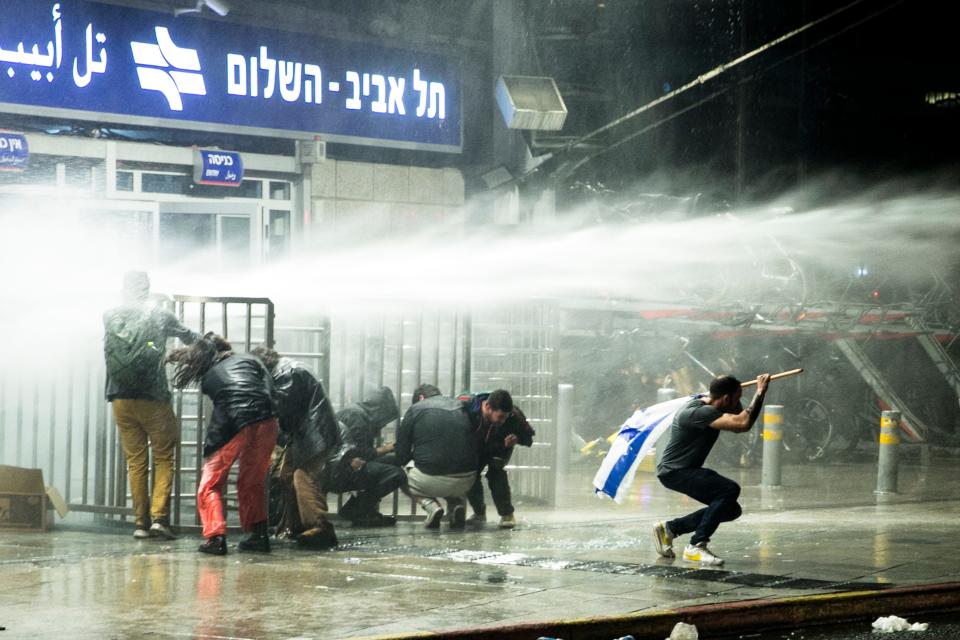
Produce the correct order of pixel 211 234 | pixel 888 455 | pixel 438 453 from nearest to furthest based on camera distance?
pixel 438 453, pixel 888 455, pixel 211 234

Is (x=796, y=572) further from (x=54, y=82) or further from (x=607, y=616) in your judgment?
(x=54, y=82)

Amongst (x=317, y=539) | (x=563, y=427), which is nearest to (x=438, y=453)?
(x=317, y=539)

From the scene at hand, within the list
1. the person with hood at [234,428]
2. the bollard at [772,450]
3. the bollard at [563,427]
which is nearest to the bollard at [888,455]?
the bollard at [772,450]

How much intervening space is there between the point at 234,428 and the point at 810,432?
1041cm

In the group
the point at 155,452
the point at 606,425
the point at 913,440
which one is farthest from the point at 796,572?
the point at 913,440

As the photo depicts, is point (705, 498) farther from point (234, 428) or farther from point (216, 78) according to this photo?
point (216, 78)

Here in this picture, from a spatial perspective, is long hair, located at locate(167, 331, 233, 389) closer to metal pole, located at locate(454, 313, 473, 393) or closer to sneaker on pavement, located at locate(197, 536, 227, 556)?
sneaker on pavement, located at locate(197, 536, 227, 556)

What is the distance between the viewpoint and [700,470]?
29.5ft

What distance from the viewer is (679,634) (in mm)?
6457

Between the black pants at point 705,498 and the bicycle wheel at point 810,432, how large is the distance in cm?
906

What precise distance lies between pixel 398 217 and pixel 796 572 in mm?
9984

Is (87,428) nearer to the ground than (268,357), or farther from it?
nearer to the ground

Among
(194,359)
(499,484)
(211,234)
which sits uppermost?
(211,234)

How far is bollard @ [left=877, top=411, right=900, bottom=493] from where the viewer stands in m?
14.0
